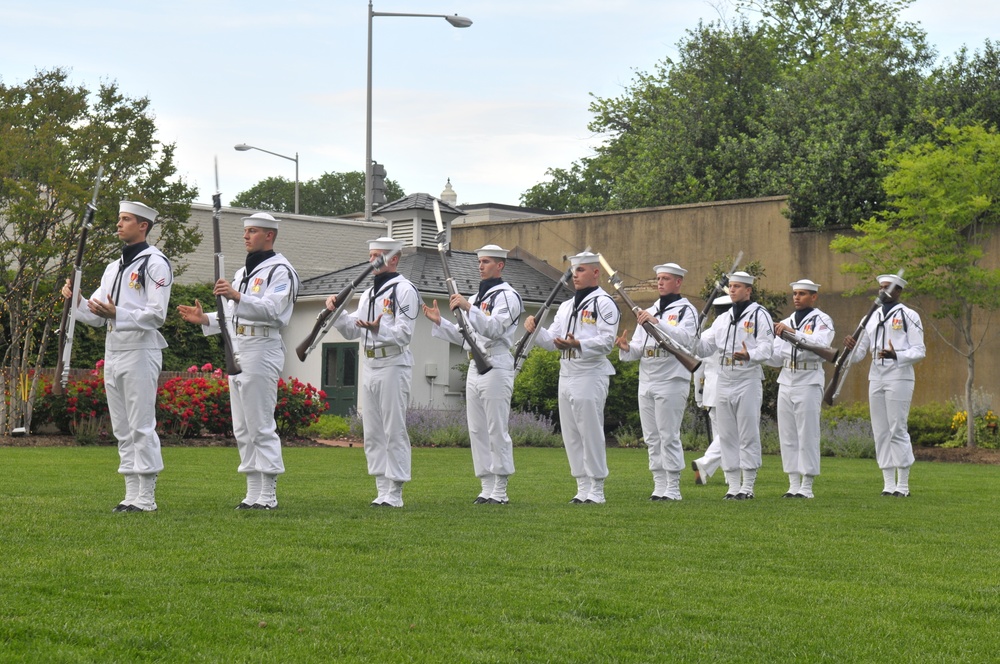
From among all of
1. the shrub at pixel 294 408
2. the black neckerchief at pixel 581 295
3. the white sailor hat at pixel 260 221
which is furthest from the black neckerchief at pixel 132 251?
the shrub at pixel 294 408

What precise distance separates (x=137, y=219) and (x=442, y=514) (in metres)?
3.56

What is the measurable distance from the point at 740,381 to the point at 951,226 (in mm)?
12194

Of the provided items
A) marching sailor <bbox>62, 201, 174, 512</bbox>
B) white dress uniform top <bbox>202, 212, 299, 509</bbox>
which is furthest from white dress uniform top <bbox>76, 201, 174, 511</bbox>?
white dress uniform top <bbox>202, 212, 299, 509</bbox>

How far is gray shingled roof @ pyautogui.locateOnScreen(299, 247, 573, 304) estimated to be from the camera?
→ 101 feet

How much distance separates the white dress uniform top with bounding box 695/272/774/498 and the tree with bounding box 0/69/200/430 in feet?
33.8

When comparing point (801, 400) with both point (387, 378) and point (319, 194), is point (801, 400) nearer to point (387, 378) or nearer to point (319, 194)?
point (387, 378)

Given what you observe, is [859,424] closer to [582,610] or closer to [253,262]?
[253,262]

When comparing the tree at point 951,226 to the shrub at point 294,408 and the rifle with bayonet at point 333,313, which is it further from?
the rifle with bayonet at point 333,313

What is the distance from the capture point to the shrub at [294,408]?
25.1m

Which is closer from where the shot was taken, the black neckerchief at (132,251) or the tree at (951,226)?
the black neckerchief at (132,251)

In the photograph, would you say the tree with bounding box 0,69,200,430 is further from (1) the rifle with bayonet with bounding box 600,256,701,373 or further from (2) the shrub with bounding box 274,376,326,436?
(1) the rifle with bayonet with bounding box 600,256,701,373

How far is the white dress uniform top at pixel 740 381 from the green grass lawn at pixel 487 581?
149 cm

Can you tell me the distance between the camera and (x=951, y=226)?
2545cm

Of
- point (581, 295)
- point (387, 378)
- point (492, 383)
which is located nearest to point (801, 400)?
point (581, 295)
